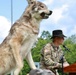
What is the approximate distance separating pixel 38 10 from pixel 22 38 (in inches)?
20.6

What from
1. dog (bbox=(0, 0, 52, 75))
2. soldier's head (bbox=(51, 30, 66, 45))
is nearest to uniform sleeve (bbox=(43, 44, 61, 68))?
soldier's head (bbox=(51, 30, 66, 45))

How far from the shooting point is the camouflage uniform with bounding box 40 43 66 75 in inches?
252

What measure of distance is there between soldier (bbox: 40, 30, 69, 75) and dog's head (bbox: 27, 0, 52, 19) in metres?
0.60

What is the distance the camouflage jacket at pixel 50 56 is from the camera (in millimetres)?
6393

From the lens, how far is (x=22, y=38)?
240 inches

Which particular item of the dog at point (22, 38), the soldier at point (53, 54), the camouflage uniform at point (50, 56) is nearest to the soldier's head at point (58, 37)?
the soldier at point (53, 54)

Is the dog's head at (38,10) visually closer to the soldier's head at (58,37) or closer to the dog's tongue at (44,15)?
the dog's tongue at (44,15)

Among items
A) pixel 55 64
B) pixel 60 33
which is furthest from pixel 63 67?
pixel 60 33

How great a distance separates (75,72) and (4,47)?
1.24 meters

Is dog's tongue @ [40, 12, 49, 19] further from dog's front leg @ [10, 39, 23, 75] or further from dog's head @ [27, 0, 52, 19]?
dog's front leg @ [10, 39, 23, 75]

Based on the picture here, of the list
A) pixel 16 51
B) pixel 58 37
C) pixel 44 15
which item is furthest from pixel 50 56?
pixel 44 15

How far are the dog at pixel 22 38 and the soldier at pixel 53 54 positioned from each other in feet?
1.02

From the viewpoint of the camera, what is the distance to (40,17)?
6156 millimetres

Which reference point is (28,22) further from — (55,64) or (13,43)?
(55,64)
